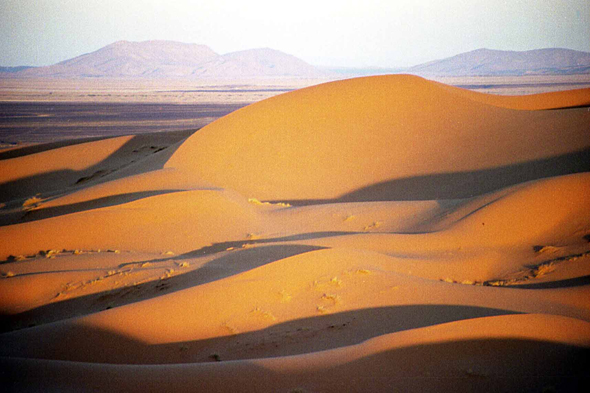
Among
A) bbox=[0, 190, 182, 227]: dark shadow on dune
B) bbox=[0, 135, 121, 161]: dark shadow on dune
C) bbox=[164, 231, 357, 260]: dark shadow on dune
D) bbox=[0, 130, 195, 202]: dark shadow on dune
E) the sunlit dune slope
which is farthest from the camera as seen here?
bbox=[0, 135, 121, 161]: dark shadow on dune

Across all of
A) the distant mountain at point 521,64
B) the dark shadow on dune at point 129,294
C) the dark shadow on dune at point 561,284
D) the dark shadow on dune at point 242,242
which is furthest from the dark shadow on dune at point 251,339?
the distant mountain at point 521,64

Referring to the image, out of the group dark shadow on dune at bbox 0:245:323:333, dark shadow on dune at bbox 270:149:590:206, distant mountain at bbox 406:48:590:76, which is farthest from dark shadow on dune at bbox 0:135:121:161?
distant mountain at bbox 406:48:590:76

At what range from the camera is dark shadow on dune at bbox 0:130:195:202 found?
49.0 feet

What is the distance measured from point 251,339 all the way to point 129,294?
198 centimetres

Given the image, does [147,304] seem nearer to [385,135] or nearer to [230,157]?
[230,157]

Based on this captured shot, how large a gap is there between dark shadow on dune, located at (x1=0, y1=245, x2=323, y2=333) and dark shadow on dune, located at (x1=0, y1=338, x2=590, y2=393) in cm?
208

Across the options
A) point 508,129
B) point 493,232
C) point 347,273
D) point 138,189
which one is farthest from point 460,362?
point 508,129

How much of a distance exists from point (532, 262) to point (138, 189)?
7866mm

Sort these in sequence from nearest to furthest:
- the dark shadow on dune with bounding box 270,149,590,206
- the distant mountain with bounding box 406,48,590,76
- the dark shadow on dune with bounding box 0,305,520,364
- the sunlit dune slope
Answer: the dark shadow on dune with bounding box 0,305,520,364 → the dark shadow on dune with bounding box 270,149,590,206 → the sunlit dune slope → the distant mountain with bounding box 406,48,590,76

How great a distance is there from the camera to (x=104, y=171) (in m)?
16.5

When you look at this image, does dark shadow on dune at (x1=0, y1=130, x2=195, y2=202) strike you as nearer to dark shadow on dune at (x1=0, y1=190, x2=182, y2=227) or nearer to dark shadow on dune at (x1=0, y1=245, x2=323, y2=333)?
dark shadow on dune at (x1=0, y1=190, x2=182, y2=227)

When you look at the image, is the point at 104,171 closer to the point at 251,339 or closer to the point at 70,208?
the point at 70,208

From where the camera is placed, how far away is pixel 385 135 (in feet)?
46.2

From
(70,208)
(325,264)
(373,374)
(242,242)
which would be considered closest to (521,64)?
(70,208)
